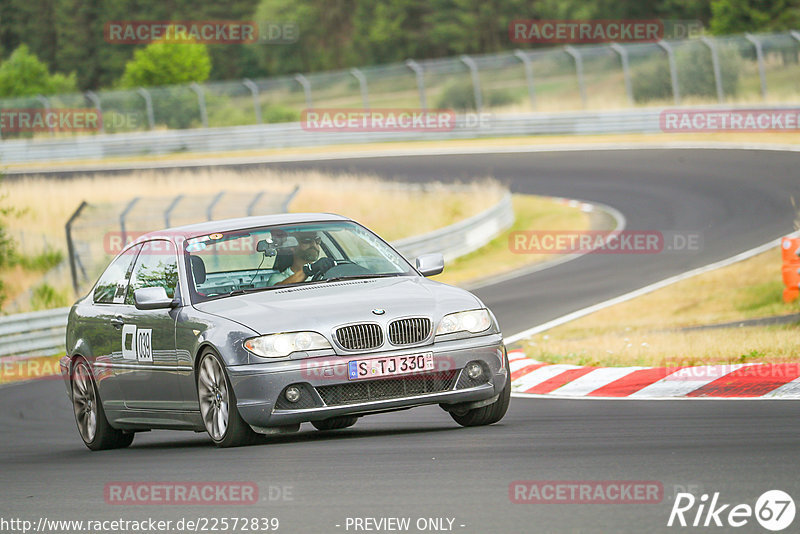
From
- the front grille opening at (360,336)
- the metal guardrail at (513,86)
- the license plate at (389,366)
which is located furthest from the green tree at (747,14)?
the front grille opening at (360,336)

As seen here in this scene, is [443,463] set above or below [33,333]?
above

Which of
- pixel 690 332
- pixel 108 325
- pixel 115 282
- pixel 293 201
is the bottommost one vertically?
pixel 293 201

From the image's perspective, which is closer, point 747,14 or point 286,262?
point 286,262

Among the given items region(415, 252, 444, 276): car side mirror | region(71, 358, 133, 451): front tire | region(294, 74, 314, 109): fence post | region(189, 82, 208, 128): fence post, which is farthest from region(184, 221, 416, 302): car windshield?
region(189, 82, 208, 128): fence post

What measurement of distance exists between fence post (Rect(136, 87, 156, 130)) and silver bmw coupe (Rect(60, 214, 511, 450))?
40664mm

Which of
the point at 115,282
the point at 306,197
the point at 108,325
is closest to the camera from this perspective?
the point at 108,325

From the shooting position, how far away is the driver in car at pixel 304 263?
9.22 metres

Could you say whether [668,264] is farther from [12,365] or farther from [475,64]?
[475,64]

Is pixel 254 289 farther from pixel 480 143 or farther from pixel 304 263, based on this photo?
pixel 480 143

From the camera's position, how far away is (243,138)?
163 feet

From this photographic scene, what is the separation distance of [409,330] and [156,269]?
222 centimetres

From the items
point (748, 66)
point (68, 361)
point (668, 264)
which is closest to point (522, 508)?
point (68, 361)

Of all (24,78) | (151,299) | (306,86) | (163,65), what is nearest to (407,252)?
(151,299)

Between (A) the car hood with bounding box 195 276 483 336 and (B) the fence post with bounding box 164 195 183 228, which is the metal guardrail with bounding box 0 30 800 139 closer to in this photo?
(B) the fence post with bounding box 164 195 183 228
